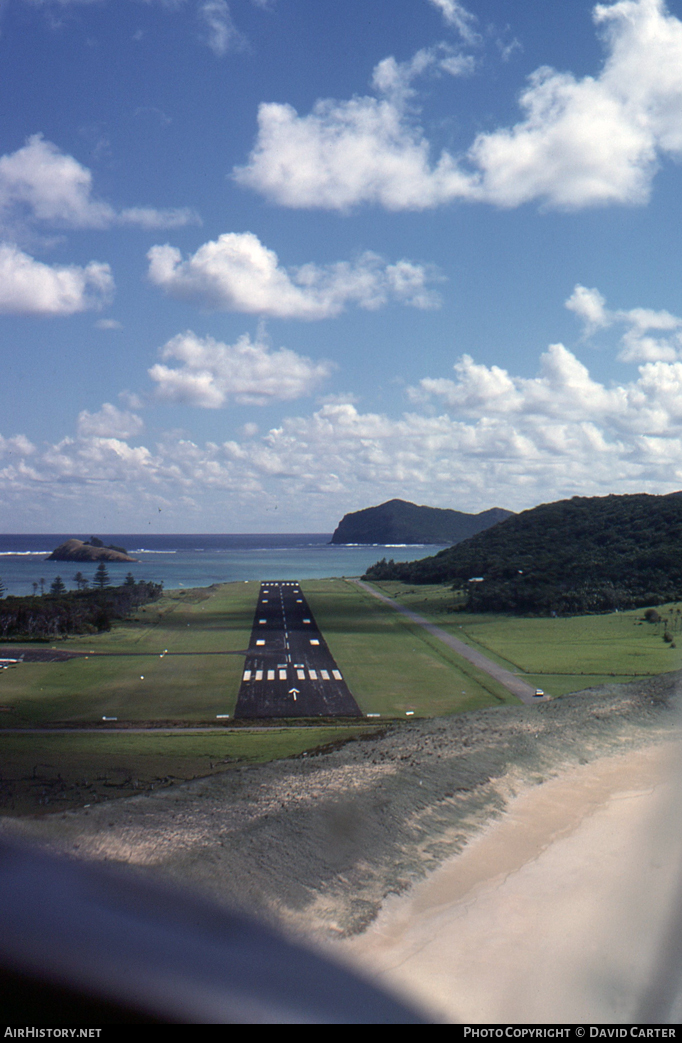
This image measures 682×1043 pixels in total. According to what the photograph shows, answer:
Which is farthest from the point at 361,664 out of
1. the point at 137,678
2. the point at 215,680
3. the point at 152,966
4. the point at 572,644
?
the point at 152,966

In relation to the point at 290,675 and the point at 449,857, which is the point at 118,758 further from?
the point at 290,675

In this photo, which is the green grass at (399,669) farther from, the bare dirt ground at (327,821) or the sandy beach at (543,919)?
the sandy beach at (543,919)

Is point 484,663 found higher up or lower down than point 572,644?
lower down

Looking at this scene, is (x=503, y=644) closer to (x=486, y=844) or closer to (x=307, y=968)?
(x=486, y=844)

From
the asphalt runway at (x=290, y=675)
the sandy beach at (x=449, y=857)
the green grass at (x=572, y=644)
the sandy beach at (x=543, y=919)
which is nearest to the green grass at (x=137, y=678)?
the asphalt runway at (x=290, y=675)

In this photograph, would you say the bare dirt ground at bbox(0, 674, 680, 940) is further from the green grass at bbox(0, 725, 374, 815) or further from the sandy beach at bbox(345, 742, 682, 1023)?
the green grass at bbox(0, 725, 374, 815)

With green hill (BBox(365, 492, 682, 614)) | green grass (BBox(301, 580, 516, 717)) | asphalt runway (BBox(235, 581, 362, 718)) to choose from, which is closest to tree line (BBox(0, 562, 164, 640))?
asphalt runway (BBox(235, 581, 362, 718))
